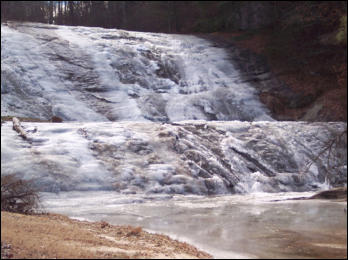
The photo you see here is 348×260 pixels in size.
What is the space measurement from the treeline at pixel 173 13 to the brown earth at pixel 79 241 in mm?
15698

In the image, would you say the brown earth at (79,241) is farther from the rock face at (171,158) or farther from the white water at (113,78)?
the white water at (113,78)

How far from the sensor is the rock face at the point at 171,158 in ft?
37.8

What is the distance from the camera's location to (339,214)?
8.60 meters

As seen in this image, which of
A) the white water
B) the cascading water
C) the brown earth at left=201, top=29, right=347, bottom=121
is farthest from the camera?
the brown earth at left=201, top=29, right=347, bottom=121

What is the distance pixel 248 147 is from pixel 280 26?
1263 centimetres

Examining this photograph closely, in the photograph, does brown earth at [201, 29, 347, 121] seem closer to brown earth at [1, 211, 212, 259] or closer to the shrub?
brown earth at [1, 211, 212, 259]

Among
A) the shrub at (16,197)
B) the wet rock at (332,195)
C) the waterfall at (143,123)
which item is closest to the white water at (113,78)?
the waterfall at (143,123)

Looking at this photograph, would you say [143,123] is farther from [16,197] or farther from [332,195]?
[16,197]

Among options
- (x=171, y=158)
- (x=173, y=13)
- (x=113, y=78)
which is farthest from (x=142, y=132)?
(x=173, y=13)

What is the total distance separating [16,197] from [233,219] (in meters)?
3.58

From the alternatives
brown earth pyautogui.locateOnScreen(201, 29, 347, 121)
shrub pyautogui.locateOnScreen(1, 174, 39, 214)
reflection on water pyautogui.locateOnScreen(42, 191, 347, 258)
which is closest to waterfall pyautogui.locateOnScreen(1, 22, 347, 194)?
reflection on water pyautogui.locateOnScreen(42, 191, 347, 258)

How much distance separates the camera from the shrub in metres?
8.14

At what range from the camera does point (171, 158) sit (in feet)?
42.2

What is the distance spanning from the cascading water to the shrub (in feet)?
2.97
